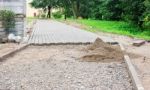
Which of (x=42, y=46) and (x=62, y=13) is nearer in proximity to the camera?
(x=42, y=46)

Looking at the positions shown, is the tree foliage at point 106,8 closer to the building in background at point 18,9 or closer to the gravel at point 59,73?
the building in background at point 18,9

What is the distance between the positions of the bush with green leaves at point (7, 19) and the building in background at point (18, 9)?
0.40m

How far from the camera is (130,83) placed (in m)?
9.82

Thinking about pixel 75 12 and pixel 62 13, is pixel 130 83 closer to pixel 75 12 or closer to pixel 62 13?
pixel 75 12

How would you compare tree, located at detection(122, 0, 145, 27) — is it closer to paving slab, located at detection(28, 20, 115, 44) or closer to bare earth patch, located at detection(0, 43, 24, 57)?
paving slab, located at detection(28, 20, 115, 44)

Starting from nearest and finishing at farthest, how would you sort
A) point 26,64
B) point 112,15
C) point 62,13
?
point 26,64 → point 112,15 → point 62,13

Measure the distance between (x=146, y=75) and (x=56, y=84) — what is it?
2.29m

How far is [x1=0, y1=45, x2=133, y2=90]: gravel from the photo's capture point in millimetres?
9555

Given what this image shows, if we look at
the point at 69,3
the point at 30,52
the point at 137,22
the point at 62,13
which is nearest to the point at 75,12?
the point at 69,3

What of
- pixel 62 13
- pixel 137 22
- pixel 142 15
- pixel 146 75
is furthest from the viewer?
pixel 62 13

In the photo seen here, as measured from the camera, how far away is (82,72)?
1145 centimetres

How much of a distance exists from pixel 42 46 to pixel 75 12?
40.1 metres

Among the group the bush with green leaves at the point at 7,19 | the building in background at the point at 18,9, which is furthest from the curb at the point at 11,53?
the building in background at the point at 18,9

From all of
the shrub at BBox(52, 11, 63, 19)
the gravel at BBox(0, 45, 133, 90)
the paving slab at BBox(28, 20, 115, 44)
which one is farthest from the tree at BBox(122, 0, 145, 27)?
the shrub at BBox(52, 11, 63, 19)
